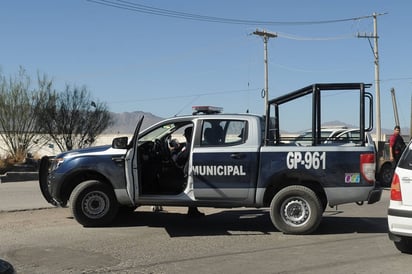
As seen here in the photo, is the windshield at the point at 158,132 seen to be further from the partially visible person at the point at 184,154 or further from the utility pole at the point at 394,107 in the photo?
the utility pole at the point at 394,107

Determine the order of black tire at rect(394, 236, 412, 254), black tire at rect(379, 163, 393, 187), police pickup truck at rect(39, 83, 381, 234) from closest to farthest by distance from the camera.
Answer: black tire at rect(394, 236, 412, 254) → police pickup truck at rect(39, 83, 381, 234) → black tire at rect(379, 163, 393, 187)

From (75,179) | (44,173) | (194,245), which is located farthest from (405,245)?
(44,173)

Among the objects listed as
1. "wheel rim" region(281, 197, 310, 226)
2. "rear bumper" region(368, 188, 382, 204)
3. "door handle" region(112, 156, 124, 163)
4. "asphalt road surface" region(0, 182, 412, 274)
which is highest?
"door handle" region(112, 156, 124, 163)

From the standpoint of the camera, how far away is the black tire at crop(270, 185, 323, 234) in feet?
28.6

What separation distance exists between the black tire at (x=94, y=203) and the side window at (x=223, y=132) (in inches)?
73.6

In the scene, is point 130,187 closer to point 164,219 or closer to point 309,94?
point 164,219

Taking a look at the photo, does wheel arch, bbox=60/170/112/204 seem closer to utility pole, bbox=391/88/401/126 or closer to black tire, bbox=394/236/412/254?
black tire, bbox=394/236/412/254

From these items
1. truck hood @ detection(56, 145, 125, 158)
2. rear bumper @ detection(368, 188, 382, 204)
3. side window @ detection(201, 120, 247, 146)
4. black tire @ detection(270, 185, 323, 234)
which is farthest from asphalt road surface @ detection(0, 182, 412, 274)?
side window @ detection(201, 120, 247, 146)

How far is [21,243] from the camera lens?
320 inches

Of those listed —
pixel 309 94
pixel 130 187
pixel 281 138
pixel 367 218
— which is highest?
pixel 309 94

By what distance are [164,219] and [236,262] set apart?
3.79m

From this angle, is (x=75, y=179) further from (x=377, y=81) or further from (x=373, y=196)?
(x=377, y=81)

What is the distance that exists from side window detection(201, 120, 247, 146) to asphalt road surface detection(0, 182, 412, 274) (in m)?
1.52

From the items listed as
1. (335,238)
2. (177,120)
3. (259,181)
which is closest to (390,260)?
(335,238)
